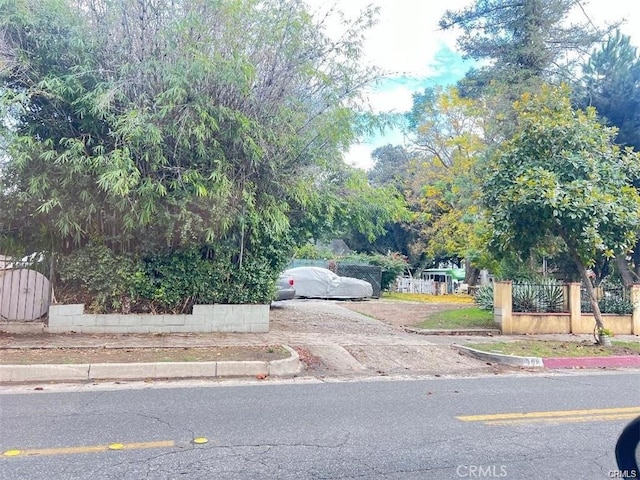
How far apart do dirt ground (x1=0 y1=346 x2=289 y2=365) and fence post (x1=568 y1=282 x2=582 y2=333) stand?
357 inches

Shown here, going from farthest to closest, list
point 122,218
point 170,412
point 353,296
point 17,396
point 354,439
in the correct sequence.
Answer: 1. point 353,296
2. point 122,218
3. point 17,396
4. point 170,412
5. point 354,439

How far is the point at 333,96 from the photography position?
10.4 meters

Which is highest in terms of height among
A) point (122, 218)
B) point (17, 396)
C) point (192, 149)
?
point (192, 149)

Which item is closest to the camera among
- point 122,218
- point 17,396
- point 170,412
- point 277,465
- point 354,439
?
point 277,465

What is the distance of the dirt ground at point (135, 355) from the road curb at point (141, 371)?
286 millimetres

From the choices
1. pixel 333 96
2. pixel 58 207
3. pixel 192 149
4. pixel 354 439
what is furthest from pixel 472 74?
pixel 354 439

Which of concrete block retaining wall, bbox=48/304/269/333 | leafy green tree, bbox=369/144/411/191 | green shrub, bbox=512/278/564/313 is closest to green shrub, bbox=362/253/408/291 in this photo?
green shrub, bbox=512/278/564/313

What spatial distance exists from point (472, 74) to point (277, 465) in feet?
75.5

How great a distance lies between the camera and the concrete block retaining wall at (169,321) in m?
10.1

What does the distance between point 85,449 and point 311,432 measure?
2.03 meters

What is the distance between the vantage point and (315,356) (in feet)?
30.1

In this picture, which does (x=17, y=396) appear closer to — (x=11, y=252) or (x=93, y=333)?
(x=93, y=333)

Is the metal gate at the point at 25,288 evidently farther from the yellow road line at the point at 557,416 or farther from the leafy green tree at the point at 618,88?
the leafy green tree at the point at 618,88

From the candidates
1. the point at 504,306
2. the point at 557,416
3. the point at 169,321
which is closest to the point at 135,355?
the point at 169,321
